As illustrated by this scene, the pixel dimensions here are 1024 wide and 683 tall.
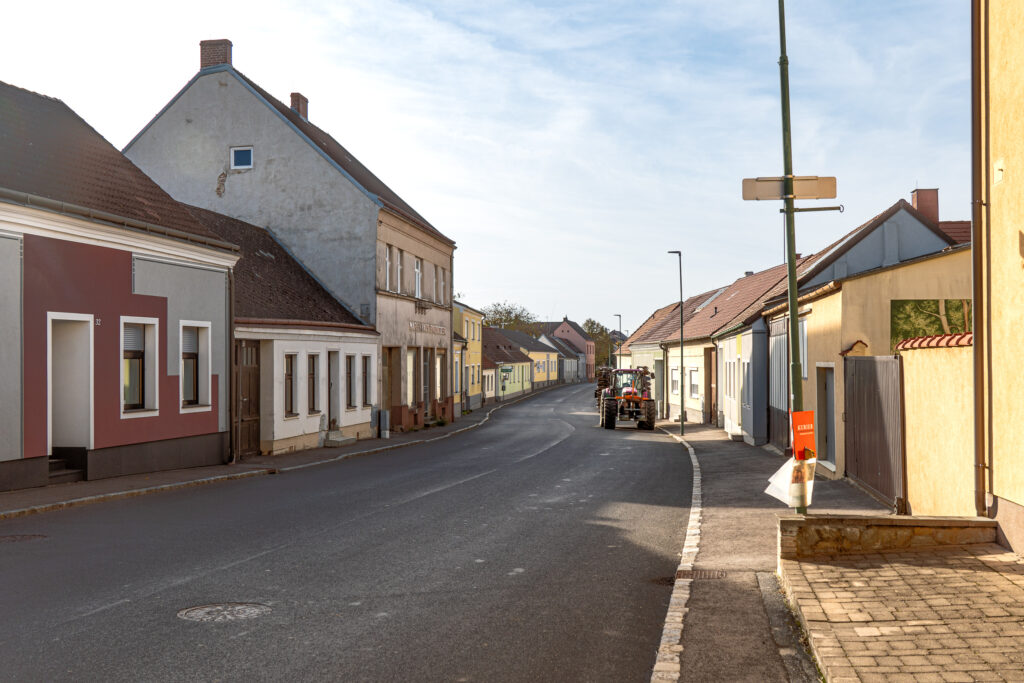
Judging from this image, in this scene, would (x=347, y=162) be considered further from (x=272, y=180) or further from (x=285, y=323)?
(x=285, y=323)

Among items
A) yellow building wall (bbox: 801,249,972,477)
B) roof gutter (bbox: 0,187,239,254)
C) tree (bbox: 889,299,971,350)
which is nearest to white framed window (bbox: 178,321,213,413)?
roof gutter (bbox: 0,187,239,254)

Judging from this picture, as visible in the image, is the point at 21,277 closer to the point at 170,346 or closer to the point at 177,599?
the point at 170,346

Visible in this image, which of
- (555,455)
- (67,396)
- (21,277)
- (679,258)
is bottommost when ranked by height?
(555,455)

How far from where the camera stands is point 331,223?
3106cm

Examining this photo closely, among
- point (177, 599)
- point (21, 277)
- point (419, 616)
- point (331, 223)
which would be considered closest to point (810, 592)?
point (419, 616)

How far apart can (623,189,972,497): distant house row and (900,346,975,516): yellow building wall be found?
0.78 m

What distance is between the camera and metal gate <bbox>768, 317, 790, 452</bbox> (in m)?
21.2

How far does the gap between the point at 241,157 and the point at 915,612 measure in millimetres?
28936

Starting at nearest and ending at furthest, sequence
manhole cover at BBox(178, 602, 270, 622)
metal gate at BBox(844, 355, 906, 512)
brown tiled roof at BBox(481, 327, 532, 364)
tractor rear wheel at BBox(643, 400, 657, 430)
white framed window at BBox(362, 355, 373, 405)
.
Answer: manhole cover at BBox(178, 602, 270, 622), metal gate at BBox(844, 355, 906, 512), white framed window at BBox(362, 355, 373, 405), tractor rear wheel at BBox(643, 400, 657, 430), brown tiled roof at BBox(481, 327, 532, 364)

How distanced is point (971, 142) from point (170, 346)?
15.5 meters

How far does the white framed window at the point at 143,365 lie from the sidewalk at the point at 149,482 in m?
1.47

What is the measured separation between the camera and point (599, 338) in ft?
539

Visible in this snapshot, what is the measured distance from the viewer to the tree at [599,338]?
Result: 160 m

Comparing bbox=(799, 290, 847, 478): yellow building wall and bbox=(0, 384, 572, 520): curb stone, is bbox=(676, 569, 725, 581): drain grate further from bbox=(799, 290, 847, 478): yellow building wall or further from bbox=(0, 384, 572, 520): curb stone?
bbox=(0, 384, 572, 520): curb stone
